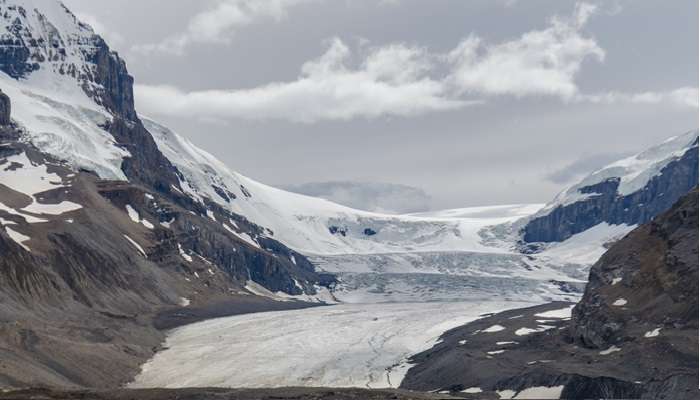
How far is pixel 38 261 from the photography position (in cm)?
13088

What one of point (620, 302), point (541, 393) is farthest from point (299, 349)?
point (541, 393)

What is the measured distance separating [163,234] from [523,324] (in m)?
109

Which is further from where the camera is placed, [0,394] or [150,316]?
[150,316]

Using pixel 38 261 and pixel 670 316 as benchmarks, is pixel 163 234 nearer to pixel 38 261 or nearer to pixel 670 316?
pixel 38 261

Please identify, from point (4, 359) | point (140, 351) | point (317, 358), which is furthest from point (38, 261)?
point (4, 359)

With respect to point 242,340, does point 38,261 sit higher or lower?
higher

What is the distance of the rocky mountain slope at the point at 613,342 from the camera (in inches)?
2768

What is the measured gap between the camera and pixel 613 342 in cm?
8556

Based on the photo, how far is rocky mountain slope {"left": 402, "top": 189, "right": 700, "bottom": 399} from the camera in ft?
231

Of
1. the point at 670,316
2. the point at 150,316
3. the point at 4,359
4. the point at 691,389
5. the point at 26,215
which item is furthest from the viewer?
the point at 26,215

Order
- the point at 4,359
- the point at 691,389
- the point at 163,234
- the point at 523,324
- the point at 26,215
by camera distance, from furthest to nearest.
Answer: the point at 163,234 → the point at 26,215 → the point at 523,324 → the point at 4,359 → the point at 691,389

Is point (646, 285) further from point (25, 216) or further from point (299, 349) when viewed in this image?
point (25, 216)

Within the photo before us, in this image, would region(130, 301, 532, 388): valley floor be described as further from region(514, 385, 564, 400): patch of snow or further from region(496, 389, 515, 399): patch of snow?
region(514, 385, 564, 400): patch of snow

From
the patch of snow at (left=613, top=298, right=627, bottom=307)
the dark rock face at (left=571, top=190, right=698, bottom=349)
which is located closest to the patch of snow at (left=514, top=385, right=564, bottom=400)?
the dark rock face at (left=571, top=190, right=698, bottom=349)
